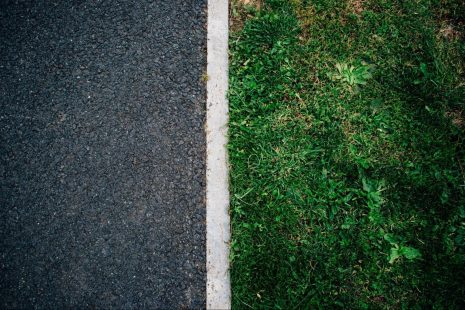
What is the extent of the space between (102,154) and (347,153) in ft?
6.63

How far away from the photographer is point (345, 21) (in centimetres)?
263

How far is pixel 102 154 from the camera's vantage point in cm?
244

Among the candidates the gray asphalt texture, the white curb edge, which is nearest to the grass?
the white curb edge

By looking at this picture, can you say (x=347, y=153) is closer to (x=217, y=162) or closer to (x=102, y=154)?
→ (x=217, y=162)

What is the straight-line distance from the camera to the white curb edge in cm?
223

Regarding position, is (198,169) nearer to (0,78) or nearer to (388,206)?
(388,206)

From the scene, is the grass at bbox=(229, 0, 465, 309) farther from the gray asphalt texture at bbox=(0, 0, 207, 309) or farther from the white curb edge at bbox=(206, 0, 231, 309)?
the gray asphalt texture at bbox=(0, 0, 207, 309)

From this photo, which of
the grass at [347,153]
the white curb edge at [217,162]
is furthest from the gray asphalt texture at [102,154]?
the grass at [347,153]

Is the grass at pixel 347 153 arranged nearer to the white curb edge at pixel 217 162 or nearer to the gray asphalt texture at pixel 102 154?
the white curb edge at pixel 217 162

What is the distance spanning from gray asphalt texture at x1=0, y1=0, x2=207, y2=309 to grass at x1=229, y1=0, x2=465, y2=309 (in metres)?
0.42

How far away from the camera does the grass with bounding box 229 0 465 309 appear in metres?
2.19

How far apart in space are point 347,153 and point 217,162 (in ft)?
3.48

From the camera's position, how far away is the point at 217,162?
242cm

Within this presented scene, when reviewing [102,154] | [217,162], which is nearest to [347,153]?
[217,162]
